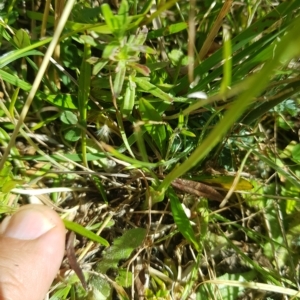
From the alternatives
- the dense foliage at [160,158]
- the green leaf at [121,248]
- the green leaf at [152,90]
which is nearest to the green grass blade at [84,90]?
the dense foliage at [160,158]

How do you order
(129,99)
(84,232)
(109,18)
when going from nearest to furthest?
(109,18) < (129,99) < (84,232)

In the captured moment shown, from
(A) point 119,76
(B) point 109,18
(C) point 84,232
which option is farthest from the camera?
(C) point 84,232

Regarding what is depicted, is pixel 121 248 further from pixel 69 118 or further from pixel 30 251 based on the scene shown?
pixel 69 118

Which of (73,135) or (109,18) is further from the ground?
(109,18)

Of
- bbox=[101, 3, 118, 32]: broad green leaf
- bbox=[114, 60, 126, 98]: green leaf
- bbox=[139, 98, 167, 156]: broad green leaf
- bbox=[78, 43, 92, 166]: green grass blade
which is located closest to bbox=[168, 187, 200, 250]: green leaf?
bbox=[139, 98, 167, 156]: broad green leaf

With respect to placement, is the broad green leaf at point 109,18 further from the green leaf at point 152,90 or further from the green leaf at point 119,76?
the green leaf at point 152,90

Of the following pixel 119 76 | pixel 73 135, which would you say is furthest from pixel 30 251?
pixel 119 76

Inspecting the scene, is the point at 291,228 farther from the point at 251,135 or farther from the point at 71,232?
the point at 71,232
